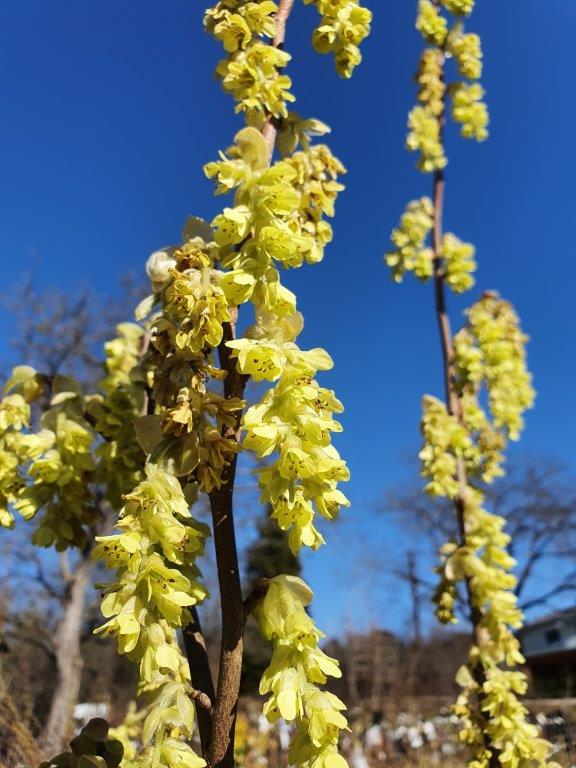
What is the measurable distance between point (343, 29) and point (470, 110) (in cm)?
311

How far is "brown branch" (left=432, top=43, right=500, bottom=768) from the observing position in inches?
106

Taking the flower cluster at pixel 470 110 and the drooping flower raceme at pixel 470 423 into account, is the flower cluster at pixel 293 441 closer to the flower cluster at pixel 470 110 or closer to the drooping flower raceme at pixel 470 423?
the drooping flower raceme at pixel 470 423

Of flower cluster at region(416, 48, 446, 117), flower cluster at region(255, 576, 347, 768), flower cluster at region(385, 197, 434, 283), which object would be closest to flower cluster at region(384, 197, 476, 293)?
flower cluster at region(385, 197, 434, 283)

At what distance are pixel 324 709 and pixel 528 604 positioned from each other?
26.3 metres

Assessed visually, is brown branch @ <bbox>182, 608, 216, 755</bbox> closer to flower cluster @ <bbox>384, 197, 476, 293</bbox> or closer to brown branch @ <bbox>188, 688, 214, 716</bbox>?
brown branch @ <bbox>188, 688, 214, 716</bbox>

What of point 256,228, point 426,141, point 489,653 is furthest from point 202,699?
point 426,141

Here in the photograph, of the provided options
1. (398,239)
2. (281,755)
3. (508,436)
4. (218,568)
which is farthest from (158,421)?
(281,755)

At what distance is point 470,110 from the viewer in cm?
414

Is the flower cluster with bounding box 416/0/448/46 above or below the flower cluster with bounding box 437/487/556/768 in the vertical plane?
above

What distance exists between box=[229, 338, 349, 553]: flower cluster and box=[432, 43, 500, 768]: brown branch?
1.93 meters

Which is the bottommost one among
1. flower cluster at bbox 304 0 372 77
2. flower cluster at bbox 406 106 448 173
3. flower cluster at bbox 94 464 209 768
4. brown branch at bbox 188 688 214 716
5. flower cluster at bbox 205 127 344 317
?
brown branch at bbox 188 688 214 716

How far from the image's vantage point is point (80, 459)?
1494 mm

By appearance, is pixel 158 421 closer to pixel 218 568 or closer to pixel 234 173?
pixel 218 568

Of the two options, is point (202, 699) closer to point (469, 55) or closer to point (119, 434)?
point (119, 434)
